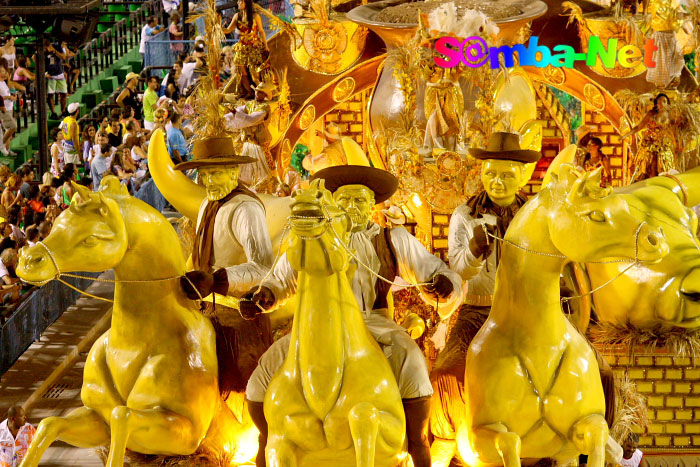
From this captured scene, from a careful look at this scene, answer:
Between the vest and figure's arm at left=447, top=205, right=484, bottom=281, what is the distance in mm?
373

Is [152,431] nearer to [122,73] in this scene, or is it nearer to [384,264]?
[384,264]

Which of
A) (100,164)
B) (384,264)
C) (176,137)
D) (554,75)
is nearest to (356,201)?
(384,264)

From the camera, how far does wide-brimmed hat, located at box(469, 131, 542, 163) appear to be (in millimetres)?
6062

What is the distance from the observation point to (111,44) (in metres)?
17.6

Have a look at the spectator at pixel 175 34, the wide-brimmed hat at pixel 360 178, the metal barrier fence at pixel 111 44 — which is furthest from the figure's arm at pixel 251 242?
the spectator at pixel 175 34

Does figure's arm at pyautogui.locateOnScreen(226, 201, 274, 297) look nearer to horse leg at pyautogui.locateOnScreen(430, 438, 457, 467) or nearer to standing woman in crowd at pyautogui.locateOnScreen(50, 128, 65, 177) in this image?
horse leg at pyautogui.locateOnScreen(430, 438, 457, 467)

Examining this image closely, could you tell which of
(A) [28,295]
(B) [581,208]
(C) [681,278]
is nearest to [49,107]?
(A) [28,295]

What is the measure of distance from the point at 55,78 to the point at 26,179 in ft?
10.4

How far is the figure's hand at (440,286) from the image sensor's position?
5.67 m

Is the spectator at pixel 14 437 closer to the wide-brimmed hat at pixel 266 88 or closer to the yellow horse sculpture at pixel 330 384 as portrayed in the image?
the yellow horse sculpture at pixel 330 384

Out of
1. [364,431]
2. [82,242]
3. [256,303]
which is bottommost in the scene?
[364,431]

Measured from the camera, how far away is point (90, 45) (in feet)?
56.1

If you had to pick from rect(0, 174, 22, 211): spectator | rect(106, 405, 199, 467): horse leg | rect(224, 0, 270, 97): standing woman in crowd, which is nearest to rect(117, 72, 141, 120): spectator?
rect(0, 174, 22, 211): spectator

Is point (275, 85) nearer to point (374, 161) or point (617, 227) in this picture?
point (374, 161)
